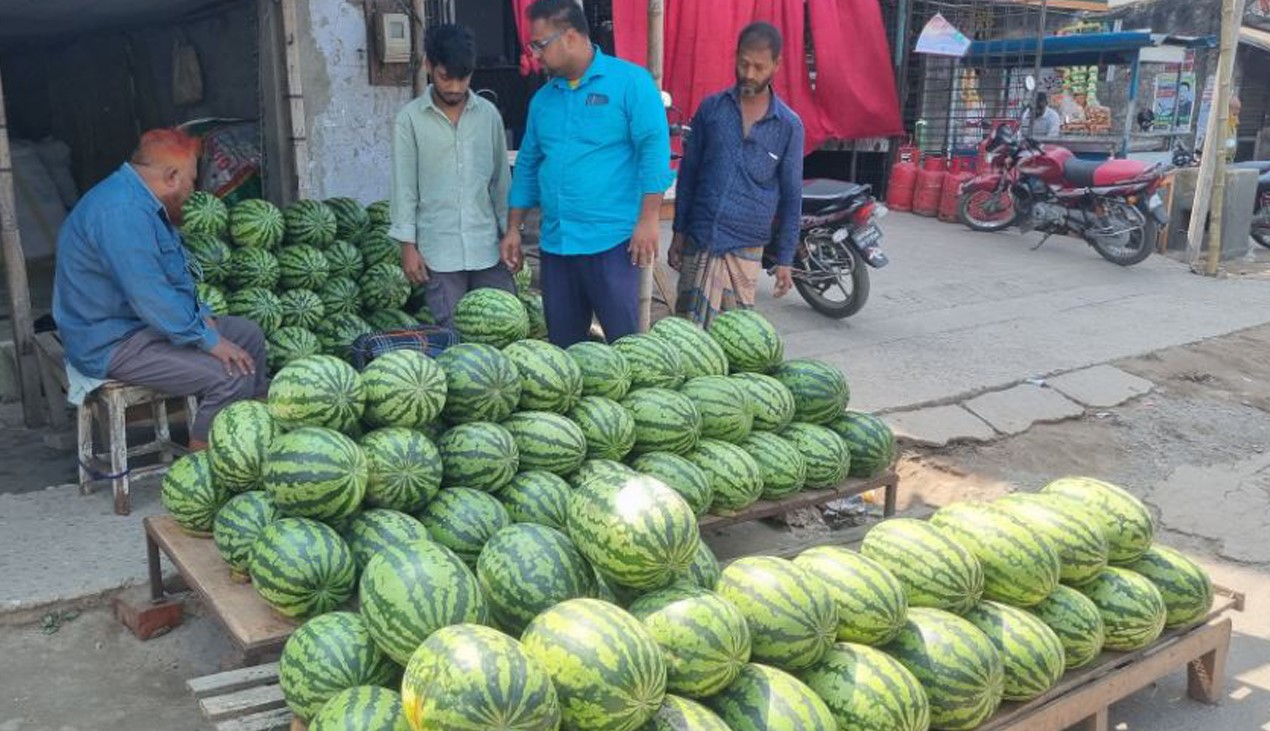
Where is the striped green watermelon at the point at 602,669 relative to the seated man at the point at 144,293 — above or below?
below

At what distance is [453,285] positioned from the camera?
17.8 feet

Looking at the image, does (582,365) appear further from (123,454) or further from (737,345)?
(123,454)

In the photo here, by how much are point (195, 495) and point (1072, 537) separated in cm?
281

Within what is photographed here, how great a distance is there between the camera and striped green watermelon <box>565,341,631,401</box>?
392 centimetres

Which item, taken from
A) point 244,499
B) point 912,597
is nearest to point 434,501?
point 244,499

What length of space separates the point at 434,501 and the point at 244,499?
602 millimetres

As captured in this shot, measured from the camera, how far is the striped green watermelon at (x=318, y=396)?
129 inches

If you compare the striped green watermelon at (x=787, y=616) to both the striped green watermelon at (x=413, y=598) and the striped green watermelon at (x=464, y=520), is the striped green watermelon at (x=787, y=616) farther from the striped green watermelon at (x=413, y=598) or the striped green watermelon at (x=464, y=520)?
the striped green watermelon at (x=464, y=520)

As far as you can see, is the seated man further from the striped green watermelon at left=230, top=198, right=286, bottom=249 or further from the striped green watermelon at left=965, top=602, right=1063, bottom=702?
the striped green watermelon at left=965, top=602, right=1063, bottom=702

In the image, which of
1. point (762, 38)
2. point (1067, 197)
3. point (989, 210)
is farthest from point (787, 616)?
point (989, 210)

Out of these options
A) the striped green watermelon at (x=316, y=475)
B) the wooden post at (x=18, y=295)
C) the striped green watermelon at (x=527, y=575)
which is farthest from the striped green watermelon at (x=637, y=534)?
the wooden post at (x=18, y=295)

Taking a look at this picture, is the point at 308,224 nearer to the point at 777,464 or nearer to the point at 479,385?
the point at 479,385

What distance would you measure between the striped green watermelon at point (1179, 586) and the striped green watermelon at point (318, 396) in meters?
2.57

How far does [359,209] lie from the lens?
A: 243 inches
